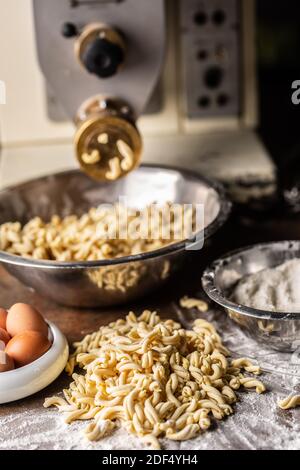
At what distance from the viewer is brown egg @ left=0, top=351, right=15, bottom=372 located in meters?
1.34

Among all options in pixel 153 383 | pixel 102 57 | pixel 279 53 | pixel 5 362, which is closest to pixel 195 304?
pixel 153 383

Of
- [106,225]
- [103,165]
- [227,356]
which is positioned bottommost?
[227,356]

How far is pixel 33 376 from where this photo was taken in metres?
1.35

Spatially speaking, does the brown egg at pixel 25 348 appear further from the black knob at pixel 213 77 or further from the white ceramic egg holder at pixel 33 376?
the black knob at pixel 213 77

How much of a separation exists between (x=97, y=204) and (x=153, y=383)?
782mm

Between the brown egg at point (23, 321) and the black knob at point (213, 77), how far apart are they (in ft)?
3.11

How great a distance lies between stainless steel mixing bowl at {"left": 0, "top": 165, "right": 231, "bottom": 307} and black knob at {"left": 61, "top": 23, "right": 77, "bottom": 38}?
382mm

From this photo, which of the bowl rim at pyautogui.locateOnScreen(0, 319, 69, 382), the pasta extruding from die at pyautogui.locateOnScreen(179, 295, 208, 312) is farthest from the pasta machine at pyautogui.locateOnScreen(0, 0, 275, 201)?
the bowl rim at pyautogui.locateOnScreen(0, 319, 69, 382)

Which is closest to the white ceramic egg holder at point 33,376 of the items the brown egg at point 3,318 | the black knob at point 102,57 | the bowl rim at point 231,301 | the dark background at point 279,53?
the brown egg at point 3,318

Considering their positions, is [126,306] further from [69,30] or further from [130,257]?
[69,30]
